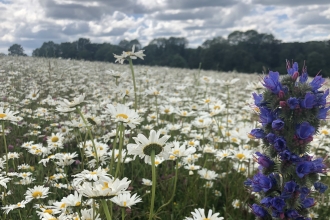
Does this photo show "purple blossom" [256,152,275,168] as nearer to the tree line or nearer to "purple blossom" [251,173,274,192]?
"purple blossom" [251,173,274,192]

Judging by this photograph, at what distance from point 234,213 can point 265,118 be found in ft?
8.30

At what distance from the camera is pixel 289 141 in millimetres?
1820

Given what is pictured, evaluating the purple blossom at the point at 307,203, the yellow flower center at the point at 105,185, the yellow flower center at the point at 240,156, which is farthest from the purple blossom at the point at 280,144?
the yellow flower center at the point at 240,156

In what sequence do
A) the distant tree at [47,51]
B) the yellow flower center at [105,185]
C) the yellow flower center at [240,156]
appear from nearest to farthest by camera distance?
1. the yellow flower center at [105,185]
2. the yellow flower center at [240,156]
3. the distant tree at [47,51]

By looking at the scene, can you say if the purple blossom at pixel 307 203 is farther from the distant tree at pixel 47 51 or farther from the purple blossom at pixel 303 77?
the distant tree at pixel 47 51

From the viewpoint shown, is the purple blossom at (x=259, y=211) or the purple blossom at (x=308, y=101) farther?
the purple blossom at (x=259, y=211)

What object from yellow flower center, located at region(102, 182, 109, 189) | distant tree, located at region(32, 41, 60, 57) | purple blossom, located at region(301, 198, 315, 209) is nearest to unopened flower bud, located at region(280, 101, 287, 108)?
purple blossom, located at region(301, 198, 315, 209)

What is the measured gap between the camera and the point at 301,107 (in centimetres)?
180

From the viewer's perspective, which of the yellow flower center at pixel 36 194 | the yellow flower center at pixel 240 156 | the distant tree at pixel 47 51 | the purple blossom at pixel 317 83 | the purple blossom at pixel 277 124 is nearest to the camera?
the purple blossom at pixel 277 124

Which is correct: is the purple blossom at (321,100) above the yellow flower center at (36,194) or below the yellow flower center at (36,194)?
above

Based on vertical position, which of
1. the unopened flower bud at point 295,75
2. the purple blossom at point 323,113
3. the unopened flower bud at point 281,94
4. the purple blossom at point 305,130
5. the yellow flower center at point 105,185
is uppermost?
the unopened flower bud at point 295,75

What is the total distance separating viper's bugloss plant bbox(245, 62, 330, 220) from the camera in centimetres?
179

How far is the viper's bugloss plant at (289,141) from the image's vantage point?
5.88 ft

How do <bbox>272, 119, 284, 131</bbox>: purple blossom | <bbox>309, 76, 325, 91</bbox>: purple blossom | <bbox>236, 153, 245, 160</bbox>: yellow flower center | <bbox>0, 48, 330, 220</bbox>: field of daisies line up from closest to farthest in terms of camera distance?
<bbox>272, 119, 284, 131</bbox>: purple blossom → <bbox>309, 76, 325, 91</bbox>: purple blossom → <bbox>0, 48, 330, 220</bbox>: field of daisies → <bbox>236, 153, 245, 160</bbox>: yellow flower center
